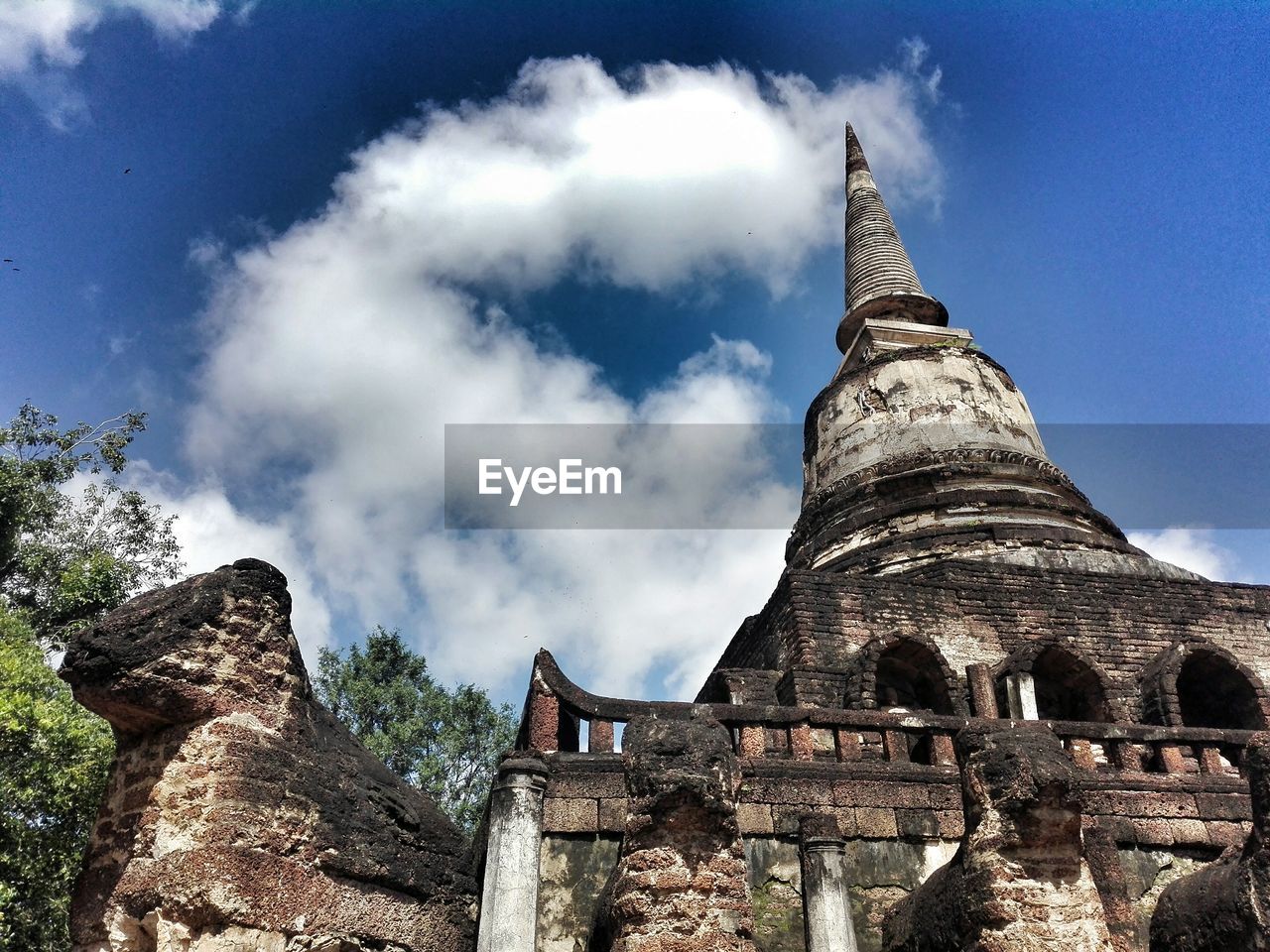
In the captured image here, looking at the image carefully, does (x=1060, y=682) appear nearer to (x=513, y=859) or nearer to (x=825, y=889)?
(x=825, y=889)

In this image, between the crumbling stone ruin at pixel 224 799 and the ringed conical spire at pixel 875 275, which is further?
the ringed conical spire at pixel 875 275

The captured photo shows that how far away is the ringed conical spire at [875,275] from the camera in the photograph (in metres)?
22.7

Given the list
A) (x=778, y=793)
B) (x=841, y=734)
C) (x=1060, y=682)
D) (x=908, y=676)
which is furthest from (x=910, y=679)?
(x=778, y=793)

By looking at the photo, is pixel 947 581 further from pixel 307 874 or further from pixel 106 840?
pixel 106 840

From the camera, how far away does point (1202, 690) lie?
1231 centimetres

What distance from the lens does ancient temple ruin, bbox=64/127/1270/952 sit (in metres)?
5.06

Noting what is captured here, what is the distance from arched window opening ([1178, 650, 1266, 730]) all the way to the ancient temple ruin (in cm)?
3

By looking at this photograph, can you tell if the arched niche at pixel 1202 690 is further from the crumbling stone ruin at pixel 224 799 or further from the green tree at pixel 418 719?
the green tree at pixel 418 719

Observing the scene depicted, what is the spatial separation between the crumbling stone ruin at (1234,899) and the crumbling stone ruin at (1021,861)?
758mm

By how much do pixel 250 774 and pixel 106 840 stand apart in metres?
0.91

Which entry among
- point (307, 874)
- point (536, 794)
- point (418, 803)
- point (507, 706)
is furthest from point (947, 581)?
point (507, 706)

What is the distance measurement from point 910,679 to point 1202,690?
13.2ft

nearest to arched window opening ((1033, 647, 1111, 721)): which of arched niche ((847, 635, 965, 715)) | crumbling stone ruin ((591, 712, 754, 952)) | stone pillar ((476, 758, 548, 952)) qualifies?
arched niche ((847, 635, 965, 715))

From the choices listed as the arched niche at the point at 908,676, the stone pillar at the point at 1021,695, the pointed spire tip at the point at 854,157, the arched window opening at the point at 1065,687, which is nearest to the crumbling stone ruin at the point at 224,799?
the arched niche at the point at 908,676
